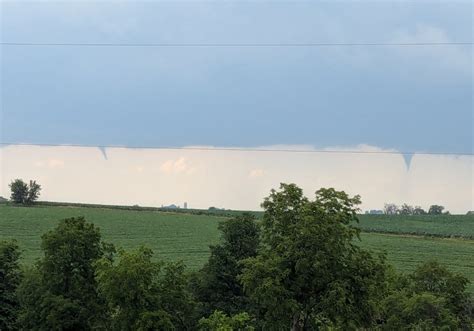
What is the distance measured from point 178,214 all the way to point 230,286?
77.0 metres

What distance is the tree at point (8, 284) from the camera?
32250mm

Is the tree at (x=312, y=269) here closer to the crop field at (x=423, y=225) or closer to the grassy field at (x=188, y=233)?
the grassy field at (x=188, y=233)

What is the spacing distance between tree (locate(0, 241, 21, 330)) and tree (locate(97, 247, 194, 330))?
7.35m

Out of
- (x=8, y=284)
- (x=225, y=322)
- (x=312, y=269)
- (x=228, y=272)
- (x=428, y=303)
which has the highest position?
(x=312, y=269)

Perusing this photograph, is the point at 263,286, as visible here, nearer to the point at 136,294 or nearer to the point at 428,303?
the point at 136,294

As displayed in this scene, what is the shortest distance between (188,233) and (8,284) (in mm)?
58260

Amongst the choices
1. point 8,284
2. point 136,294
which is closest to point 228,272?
point 136,294

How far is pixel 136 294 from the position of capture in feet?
88.9

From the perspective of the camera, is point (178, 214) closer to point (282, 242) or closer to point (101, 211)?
point (101, 211)

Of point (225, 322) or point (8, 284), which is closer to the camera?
point (225, 322)

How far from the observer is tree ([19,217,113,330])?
2878 cm

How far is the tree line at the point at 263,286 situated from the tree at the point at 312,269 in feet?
0.17

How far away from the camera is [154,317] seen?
2700 centimetres

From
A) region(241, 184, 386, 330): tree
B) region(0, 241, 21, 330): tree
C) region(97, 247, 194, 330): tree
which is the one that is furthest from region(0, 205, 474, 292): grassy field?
region(241, 184, 386, 330): tree
